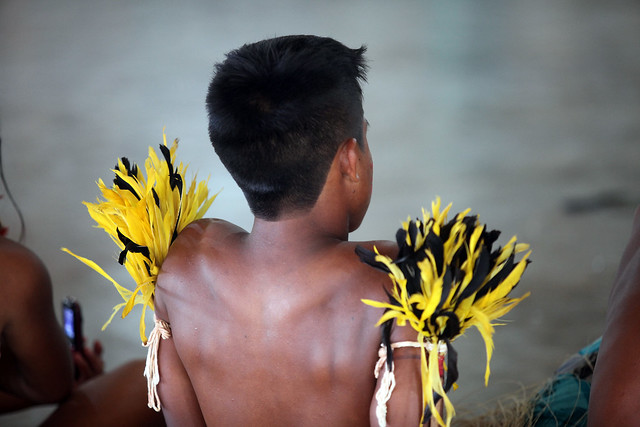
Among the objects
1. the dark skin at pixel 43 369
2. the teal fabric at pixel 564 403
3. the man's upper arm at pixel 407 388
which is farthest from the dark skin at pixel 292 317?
the teal fabric at pixel 564 403

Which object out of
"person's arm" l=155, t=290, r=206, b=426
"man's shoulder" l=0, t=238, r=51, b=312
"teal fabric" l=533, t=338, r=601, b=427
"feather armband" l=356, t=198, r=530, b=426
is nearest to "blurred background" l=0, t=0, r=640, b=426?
"teal fabric" l=533, t=338, r=601, b=427

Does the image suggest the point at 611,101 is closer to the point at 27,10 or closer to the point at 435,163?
the point at 435,163

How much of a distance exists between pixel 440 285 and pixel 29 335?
0.95 metres

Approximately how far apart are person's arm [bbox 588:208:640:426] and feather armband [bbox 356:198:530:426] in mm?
282

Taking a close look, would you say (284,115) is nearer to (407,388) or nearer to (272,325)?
(272,325)

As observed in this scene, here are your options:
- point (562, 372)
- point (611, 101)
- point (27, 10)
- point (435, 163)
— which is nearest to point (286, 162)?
point (562, 372)

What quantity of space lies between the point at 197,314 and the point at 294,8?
128 inches

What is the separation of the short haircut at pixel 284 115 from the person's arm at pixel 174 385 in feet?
1.01

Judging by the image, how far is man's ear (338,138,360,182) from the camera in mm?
1049

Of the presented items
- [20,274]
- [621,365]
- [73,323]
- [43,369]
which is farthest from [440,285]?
[73,323]

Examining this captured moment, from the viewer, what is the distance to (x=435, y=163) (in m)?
3.29

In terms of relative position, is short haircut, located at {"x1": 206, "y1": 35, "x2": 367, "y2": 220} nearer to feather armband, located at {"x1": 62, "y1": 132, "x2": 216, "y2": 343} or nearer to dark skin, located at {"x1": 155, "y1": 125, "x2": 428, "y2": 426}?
dark skin, located at {"x1": 155, "y1": 125, "x2": 428, "y2": 426}

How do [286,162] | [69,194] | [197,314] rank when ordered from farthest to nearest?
[69,194] → [197,314] → [286,162]

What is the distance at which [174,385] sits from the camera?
1223mm
